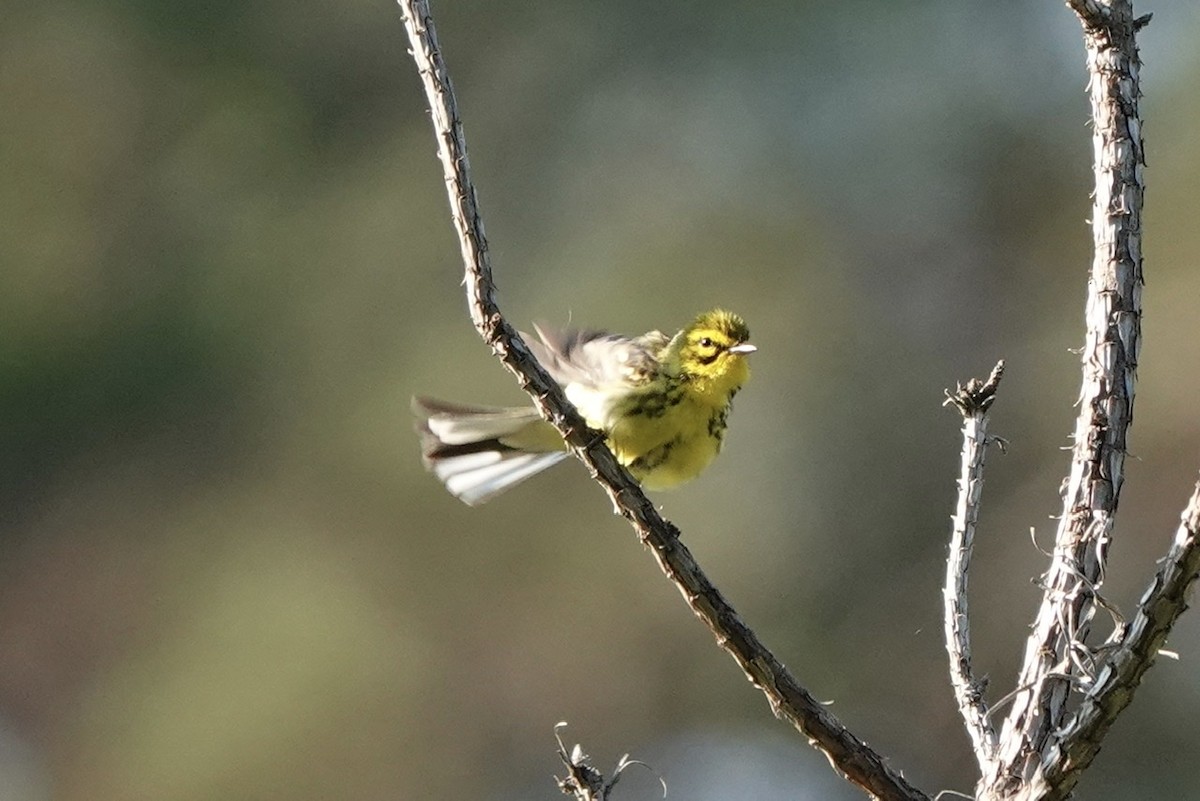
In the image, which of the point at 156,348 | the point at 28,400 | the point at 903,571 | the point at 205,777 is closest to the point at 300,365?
the point at 156,348

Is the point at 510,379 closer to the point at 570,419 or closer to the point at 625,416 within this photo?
the point at 625,416

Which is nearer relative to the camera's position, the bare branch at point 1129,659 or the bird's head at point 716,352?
the bare branch at point 1129,659

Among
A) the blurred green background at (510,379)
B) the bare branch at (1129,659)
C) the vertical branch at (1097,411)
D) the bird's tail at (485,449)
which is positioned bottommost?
the bare branch at (1129,659)

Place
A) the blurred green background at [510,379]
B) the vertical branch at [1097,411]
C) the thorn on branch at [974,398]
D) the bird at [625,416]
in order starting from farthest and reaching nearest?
1. the blurred green background at [510,379]
2. the bird at [625,416]
3. the thorn on branch at [974,398]
4. the vertical branch at [1097,411]

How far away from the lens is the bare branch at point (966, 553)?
8.05ft

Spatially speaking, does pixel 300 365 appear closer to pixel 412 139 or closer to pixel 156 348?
pixel 156 348

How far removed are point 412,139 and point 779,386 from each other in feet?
9.62

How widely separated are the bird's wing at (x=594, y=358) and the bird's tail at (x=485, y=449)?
15cm

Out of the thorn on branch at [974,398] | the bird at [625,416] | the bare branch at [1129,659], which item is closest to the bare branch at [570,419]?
the bare branch at [1129,659]

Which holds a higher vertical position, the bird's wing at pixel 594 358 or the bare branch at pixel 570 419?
the bird's wing at pixel 594 358

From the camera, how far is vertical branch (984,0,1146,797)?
2.29 m

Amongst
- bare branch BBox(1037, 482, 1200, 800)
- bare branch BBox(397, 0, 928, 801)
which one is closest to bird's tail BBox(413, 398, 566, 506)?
bare branch BBox(397, 0, 928, 801)

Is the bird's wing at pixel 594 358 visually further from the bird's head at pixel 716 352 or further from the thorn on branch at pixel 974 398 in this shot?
the thorn on branch at pixel 974 398

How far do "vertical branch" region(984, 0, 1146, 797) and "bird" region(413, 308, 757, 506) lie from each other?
157 centimetres
